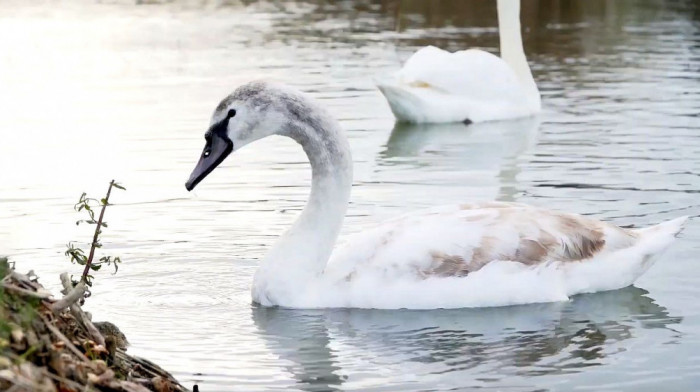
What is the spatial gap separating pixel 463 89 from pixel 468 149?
1.97 meters

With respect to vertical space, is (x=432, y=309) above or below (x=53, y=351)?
below

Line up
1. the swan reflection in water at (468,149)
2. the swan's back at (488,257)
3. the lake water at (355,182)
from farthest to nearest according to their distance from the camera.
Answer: the swan reflection in water at (468,149) < the swan's back at (488,257) < the lake water at (355,182)

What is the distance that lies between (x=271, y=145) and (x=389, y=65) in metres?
5.49

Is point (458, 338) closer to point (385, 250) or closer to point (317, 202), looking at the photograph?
point (385, 250)

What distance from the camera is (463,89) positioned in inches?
634

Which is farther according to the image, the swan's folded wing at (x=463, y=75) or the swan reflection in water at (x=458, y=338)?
the swan's folded wing at (x=463, y=75)

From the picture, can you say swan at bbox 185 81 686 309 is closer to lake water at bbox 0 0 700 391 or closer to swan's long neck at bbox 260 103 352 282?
swan's long neck at bbox 260 103 352 282

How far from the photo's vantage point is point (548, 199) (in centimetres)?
1135

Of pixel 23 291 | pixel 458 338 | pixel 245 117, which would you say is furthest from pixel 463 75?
pixel 23 291

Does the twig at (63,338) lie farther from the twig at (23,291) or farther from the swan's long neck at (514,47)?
the swan's long neck at (514,47)

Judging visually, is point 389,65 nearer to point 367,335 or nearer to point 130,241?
point 130,241

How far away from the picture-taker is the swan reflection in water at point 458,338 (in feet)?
23.7

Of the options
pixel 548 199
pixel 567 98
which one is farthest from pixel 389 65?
pixel 548 199

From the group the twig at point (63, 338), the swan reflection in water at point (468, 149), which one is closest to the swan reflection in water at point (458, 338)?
the twig at point (63, 338)
